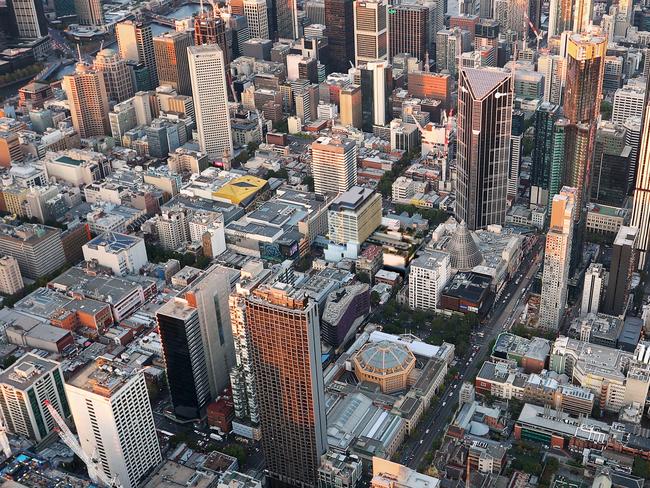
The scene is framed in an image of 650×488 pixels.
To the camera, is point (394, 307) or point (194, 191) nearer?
point (394, 307)

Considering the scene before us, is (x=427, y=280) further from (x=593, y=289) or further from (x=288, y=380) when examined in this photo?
(x=288, y=380)

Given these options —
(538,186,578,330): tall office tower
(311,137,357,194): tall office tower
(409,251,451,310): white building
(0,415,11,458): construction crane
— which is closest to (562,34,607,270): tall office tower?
(538,186,578,330): tall office tower

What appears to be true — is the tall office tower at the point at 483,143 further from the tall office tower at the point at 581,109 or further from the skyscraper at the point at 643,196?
the skyscraper at the point at 643,196

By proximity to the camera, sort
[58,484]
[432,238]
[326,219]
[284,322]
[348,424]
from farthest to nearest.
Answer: [326,219] < [432,238] < [348,424] < [58,484] < [284,322]

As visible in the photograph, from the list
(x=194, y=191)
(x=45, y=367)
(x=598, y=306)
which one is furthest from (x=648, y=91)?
(x=45, y=367)

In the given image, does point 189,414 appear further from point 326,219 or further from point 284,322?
point 326,219

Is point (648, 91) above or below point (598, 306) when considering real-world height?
above

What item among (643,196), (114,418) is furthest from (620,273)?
(114,418)
